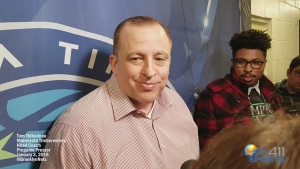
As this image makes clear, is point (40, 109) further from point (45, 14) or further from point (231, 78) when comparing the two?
point (231, 78)

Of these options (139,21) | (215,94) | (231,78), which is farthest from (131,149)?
(231,78)

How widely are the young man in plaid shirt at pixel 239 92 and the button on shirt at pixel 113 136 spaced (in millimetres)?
392

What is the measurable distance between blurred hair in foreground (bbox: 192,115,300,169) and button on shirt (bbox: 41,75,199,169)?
446mm

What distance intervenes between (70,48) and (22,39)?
15cm

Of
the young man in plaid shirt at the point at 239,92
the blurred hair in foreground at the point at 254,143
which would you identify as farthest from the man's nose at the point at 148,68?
the young man in plaid shirt at the point at 239,92

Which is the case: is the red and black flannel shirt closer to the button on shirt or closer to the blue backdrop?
the button on shirt

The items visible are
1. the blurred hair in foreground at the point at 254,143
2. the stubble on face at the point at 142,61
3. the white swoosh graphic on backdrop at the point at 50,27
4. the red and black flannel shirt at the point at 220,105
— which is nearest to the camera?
the blurred hair in foreground at the point at 254,143

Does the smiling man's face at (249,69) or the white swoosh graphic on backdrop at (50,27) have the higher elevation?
the white swoosh graphic on backdrop at (50,27)

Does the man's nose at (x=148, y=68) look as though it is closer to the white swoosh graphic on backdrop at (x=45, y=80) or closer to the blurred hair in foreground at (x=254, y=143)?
the white swoosh graphic on backdrop at (x=45, y=80)

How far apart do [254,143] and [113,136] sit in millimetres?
535

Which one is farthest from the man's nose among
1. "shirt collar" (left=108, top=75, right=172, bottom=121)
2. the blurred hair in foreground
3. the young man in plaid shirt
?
the young man in plaid shirt

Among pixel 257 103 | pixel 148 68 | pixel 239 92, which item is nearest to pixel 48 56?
pixel 148 68

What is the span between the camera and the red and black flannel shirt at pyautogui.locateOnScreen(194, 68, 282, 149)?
53.0 inches

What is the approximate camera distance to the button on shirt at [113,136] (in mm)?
743
